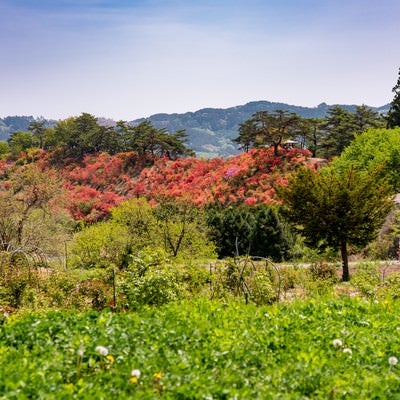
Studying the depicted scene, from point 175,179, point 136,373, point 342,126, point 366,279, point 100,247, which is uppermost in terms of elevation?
point 342,126

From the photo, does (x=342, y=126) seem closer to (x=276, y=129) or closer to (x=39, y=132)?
(x=276, y=129)

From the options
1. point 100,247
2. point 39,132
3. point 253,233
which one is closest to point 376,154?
point 253,233

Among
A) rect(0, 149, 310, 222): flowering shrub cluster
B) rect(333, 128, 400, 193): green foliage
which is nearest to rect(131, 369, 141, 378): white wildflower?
rect(333, 128, 400, 193): green foliage

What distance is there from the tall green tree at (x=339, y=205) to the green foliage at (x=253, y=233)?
8.40 metres

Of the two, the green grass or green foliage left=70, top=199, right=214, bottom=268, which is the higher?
the green grass

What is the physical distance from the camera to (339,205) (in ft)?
59.1

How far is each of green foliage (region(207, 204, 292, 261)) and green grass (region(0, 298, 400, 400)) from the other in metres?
21.1

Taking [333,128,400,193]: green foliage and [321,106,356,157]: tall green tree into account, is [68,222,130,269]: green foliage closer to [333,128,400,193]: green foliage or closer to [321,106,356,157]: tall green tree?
[333,128,400,193]: green foliage

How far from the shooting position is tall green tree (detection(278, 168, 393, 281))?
17844 millimetres

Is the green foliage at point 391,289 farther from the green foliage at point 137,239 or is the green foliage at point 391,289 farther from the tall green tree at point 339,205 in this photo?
the green foliage at point 137,239

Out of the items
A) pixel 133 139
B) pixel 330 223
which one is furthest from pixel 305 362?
pixel 133 139

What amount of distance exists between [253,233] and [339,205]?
10337 mm

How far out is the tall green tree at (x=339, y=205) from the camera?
17.8m

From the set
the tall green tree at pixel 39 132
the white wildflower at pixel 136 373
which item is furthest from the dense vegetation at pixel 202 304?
the tall green tree at pixel 39 132
